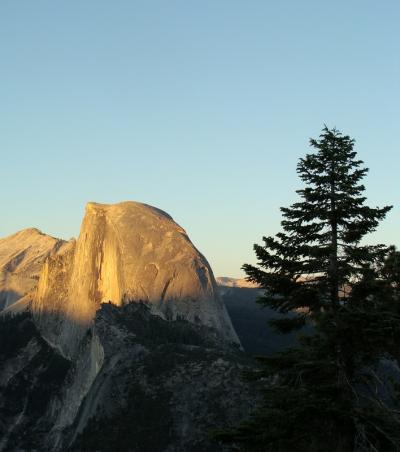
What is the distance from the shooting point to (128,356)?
263 feet

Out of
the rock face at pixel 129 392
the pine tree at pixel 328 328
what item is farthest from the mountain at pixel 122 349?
the pine tree at pixel 328 328

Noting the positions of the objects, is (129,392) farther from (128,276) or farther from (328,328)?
(328,328)

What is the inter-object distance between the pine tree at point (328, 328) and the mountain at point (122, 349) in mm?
43817

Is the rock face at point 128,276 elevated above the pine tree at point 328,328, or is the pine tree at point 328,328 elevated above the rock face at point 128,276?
the rock face at point 128,276

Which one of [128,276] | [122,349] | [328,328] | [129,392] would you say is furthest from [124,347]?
[328,328]

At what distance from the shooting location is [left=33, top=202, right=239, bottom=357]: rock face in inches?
4050

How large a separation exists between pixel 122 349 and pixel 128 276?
2435cm

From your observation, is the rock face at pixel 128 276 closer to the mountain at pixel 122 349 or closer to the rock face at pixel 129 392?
the mountain at pixel 122 349

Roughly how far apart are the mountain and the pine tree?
43.8 metres

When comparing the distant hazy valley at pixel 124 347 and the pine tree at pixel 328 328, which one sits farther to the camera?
the distant hazy valley at pixel 124 347

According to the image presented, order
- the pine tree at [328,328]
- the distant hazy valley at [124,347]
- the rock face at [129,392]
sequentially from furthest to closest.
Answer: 1. the distant hazy valley at [124,347]
2. the rock face at [129,392]
3. the pine tree at [328,328]

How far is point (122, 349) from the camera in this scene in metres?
82.8

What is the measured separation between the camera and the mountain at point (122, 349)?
6738 centimetres

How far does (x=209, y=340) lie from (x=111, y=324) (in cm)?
1668
